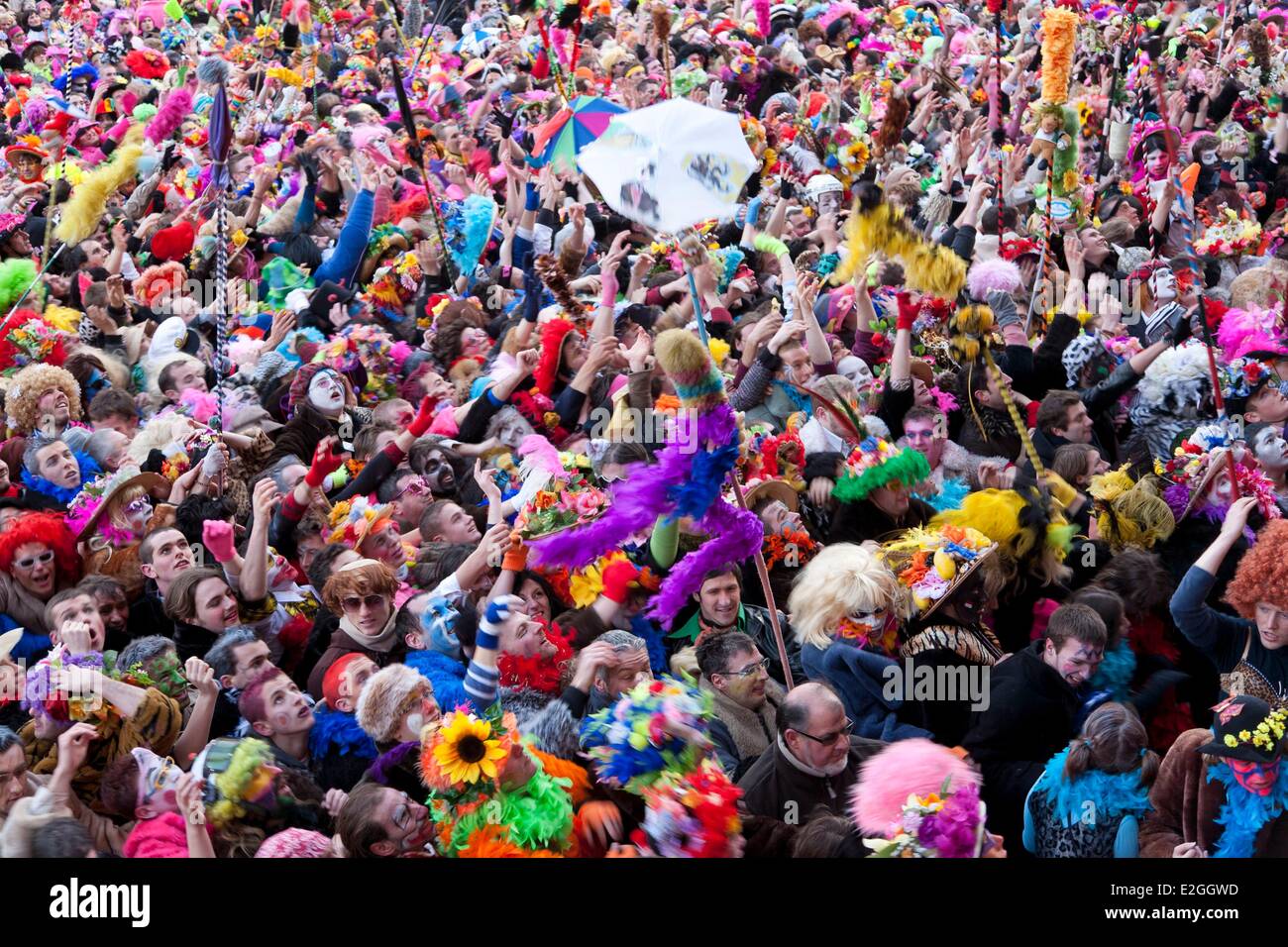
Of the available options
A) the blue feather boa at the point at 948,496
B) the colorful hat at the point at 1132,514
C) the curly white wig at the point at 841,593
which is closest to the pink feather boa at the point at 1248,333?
the colorful hat at the point at 1132,514

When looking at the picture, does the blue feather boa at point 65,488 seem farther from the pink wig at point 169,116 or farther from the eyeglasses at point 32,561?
the pink wig at point 169,116

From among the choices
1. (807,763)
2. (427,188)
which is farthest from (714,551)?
(427,188)

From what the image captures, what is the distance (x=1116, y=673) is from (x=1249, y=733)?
104 cm

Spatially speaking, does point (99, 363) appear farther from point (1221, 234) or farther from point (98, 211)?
point (1221, 234)

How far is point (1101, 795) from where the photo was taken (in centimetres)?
428

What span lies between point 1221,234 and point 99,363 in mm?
6797

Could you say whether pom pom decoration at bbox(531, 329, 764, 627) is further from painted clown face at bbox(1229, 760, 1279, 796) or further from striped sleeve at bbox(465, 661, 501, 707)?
painted clown face at bbox(1229, 760, 1279, 796)

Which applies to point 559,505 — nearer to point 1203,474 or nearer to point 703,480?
point 703,480

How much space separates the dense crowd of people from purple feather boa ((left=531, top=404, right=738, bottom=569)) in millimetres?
18

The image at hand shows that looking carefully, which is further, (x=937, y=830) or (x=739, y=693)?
(x=739, y=693)

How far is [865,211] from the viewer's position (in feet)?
20.4

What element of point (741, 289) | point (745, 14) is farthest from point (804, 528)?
point (745, 14)

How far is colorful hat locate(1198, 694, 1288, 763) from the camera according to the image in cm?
402

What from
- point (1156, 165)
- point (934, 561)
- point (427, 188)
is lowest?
point (934, 561)
